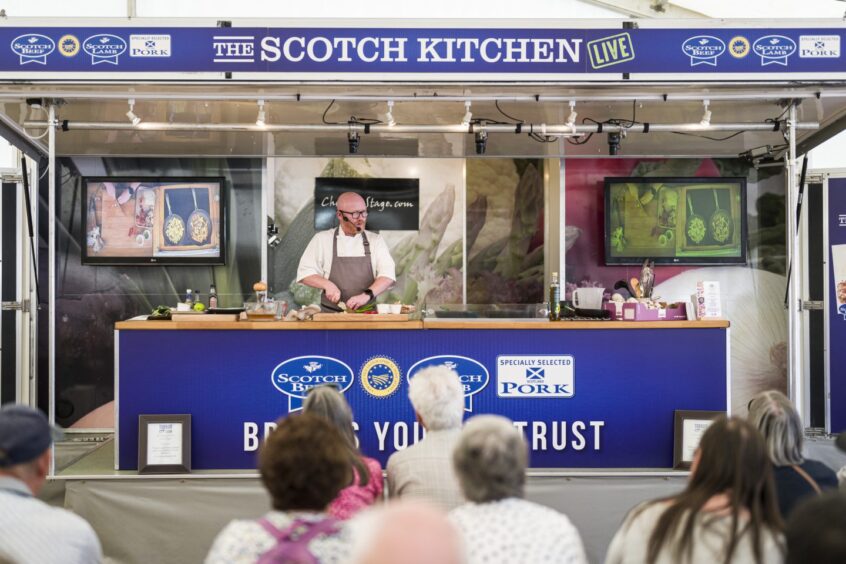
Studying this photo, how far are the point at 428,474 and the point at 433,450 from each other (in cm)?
11

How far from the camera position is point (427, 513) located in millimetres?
1550

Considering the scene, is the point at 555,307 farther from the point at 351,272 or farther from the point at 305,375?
the point at 351,272

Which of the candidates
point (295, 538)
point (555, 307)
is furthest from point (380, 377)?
point (295, 538)

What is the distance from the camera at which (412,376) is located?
19.1 feet

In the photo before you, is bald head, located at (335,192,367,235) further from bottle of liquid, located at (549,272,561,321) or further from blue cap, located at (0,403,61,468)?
blue cap, located at (0,403,61,468)

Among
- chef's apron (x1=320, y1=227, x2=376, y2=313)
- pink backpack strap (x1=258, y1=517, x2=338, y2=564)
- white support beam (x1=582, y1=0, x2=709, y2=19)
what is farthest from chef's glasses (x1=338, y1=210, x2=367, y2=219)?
pink backpack strap (x1=258, y1=517, x2=338, y2=564)

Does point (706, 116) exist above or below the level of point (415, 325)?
above

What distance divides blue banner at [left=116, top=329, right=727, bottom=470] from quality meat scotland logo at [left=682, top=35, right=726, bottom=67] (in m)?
1.75

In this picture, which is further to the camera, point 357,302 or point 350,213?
point 350,213

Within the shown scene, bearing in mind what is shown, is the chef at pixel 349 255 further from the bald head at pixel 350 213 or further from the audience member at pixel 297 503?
the audience member at pixel 297 503

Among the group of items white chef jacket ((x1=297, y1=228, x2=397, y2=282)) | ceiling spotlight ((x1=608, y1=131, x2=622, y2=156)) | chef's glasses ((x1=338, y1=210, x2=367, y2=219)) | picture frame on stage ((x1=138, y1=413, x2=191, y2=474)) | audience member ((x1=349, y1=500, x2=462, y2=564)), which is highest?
ceiling spotlight ((x1=608, y1=131, x2=622, y2=156))

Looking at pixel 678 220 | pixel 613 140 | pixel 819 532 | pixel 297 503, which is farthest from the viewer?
pixel 678 220

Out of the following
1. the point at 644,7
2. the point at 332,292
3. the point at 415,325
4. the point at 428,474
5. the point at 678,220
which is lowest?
the point at 428,474

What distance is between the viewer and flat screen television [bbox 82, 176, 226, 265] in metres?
7.95
